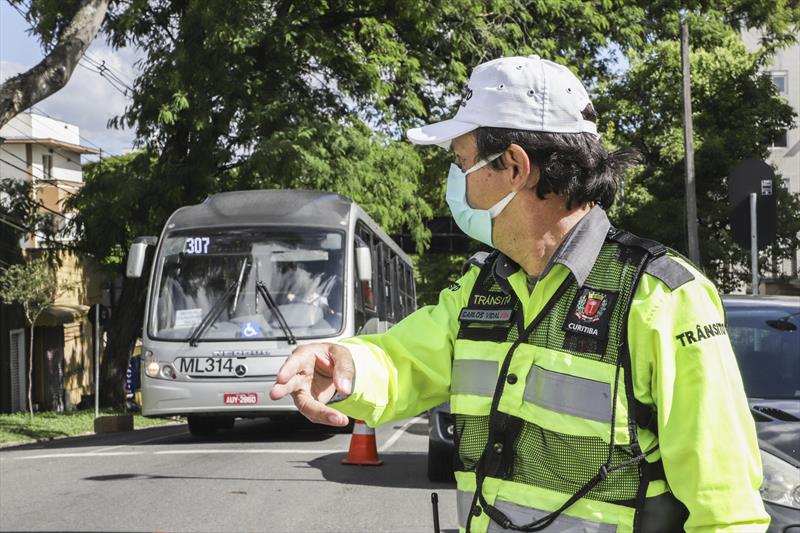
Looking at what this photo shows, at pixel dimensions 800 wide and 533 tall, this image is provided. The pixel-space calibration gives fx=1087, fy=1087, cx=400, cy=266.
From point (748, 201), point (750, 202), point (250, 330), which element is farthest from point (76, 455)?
point (748, 201)

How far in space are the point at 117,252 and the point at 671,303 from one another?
2100 centimetres

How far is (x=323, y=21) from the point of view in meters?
20.2

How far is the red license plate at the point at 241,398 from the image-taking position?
514 inches

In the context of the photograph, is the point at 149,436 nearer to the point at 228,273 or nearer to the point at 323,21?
the point at 228,273

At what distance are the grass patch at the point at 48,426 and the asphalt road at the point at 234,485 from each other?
2.95 metres

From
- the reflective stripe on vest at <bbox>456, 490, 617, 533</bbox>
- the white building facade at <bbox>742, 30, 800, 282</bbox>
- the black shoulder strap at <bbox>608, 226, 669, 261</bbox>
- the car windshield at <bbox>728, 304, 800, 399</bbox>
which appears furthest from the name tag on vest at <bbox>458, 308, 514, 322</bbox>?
the white building facade at <bbox>742, 30, 800, 282</bbox>

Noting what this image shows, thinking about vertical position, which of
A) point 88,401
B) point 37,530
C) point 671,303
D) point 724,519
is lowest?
point 88,401

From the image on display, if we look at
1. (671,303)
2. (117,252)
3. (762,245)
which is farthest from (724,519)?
(117,252)

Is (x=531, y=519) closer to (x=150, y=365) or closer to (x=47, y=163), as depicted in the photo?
(x=150, y=365)

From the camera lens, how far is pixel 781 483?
197 inches

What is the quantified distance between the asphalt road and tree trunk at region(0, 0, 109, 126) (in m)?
4.72

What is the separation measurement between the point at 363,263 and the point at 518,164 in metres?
11.6

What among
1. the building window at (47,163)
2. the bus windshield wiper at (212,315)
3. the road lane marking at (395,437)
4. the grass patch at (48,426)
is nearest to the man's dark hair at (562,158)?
the road lane marking at (395,437)

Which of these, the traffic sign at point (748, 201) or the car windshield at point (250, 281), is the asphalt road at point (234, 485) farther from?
the traffic sign at point (748, 201)
